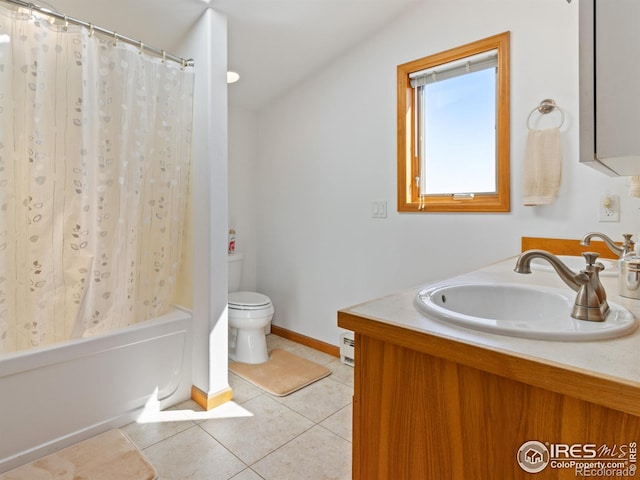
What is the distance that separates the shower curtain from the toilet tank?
82 centimetres

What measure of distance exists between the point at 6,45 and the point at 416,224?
86.0 inches

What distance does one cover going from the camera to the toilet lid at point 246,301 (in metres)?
2.52

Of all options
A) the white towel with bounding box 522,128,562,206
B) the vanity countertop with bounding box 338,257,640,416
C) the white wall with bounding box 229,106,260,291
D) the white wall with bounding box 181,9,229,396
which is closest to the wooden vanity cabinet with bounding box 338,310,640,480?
the vanity countertop with bounding box 338,257,640,416

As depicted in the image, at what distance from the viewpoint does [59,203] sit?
1622 mm

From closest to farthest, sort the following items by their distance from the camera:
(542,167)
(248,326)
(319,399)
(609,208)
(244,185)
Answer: (609,208), (542,167), (319,399), (248,326), (244,185)

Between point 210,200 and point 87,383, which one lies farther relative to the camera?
point 210,200

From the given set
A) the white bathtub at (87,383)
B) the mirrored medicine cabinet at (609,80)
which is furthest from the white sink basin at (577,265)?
the white bathtub at (87,383)

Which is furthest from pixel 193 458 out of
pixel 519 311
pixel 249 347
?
pixel 519 311

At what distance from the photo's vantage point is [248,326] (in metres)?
2.51

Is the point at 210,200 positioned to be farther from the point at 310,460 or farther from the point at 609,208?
the point at 609,208

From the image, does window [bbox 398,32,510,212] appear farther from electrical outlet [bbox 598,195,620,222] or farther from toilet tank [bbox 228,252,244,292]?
toilet tank [bbox 228,252,244,292]

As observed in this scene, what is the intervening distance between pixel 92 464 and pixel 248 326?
1162 mm

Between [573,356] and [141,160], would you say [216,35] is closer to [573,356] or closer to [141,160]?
[141,160]

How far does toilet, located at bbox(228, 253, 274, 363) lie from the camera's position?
2.51 metres
